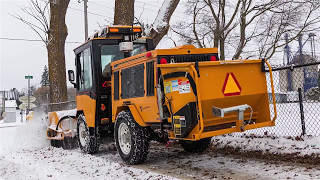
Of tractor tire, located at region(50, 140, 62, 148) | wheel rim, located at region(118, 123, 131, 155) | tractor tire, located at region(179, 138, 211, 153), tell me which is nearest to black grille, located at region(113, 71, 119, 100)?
wheel rim, located at region(118, 123, 131, 155)

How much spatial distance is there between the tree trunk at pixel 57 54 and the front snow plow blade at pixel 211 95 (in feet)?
35.1

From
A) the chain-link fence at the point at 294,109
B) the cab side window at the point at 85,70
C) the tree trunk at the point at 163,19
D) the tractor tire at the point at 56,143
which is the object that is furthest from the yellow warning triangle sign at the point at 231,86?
the tree trunk at the point at 163,19

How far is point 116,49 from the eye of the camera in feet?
27.1

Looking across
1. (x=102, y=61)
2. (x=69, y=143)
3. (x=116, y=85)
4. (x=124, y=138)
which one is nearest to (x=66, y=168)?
(x=124, y=138)

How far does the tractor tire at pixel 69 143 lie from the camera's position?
971 cm

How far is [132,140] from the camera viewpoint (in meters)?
6.58

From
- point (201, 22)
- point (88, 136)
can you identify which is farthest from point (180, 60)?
point (201, 22)

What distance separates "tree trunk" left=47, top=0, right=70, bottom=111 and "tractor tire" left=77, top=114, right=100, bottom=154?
7.05 metres

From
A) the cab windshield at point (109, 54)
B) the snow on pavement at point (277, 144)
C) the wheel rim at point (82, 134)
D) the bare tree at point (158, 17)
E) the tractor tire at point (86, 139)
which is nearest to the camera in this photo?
the snow on pavement at point (277, 144)

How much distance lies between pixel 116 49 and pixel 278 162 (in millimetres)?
4323

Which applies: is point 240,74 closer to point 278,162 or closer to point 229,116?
point 229,116

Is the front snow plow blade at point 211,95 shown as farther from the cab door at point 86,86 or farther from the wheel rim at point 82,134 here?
the wheel rim at point 82,134

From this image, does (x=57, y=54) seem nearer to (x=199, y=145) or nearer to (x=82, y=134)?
(x=82, y=134)

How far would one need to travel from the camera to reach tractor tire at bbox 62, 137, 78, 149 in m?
9.71
